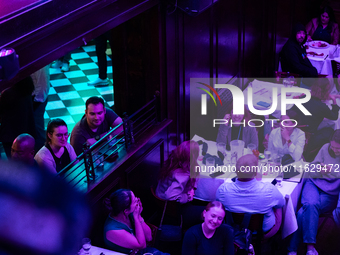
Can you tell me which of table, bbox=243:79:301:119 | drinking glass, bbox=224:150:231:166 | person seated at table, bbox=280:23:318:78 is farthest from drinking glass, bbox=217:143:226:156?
person seated at table, bbox=280:23:318:78

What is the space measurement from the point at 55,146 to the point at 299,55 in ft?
14.1

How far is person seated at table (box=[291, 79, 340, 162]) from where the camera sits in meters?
4.88

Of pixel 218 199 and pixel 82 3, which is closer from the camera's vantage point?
pixel 82 3

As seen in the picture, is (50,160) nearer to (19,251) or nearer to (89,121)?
(89,121)

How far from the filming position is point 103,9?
304cm

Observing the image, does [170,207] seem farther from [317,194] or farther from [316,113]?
[316,113]

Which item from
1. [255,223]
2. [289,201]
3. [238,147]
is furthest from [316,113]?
[255,223]

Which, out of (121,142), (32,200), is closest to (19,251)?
(32,200)

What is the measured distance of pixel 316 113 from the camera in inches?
202

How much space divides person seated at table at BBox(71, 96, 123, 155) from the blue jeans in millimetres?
1928

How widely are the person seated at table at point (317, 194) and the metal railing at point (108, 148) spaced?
1.69m

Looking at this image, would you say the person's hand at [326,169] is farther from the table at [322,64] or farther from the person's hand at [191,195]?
the table at [322,64]

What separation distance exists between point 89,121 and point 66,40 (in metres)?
1.27
